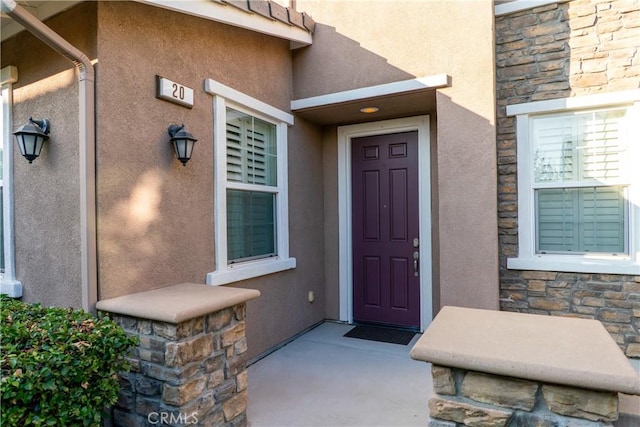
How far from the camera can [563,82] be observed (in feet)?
12.0

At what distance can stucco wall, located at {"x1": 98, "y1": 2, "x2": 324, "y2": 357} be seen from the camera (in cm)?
258

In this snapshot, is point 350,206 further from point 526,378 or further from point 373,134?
point 526,378

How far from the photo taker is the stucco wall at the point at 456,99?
3615mm

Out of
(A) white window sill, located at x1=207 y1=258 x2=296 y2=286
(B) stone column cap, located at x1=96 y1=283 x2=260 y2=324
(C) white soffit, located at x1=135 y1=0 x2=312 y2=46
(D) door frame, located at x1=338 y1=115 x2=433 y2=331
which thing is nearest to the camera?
(B) stone column cap, located at x1=96 y1=283 x2=260 y2=324

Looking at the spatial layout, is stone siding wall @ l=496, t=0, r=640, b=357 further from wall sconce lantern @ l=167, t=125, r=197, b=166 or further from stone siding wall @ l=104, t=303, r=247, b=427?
wall sconce lantern @ l=167, t=125, r=197, b=166

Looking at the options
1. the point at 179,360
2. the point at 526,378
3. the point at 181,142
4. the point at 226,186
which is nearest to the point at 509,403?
the point at 526,378

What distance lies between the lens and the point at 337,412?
115 inches

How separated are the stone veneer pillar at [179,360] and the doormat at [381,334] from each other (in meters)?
2.29

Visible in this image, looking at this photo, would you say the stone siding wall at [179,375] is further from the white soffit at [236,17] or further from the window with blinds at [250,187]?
the white soffit at [236,17]

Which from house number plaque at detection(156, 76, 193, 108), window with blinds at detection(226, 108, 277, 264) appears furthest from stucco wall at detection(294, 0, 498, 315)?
house number plaque at detection(156, 76, 193, 108)

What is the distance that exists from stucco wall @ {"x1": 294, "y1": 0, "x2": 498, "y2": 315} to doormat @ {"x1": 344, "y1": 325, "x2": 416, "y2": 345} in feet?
3.07

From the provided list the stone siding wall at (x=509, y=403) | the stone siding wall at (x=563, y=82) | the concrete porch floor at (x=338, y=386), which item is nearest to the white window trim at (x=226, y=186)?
the concrete porch floor at (x=338, y=386)

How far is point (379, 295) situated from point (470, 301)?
157 cm

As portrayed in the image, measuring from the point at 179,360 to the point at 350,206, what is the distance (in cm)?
341
